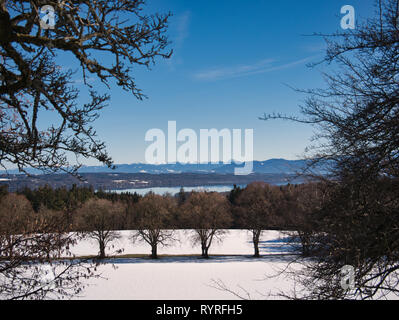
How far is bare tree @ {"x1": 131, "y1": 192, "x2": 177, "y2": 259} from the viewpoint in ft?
102

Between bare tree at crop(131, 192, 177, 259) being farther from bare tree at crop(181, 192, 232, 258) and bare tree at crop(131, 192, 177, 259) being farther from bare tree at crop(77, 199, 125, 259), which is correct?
bare tree at crop(77, 199, 125, 259)

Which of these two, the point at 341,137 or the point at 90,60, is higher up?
the point at 90,60

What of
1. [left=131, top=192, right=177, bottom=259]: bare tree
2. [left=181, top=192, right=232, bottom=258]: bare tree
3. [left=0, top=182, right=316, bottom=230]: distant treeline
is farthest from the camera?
[left=181, top=192, right=232, bottom=258]: bare tree

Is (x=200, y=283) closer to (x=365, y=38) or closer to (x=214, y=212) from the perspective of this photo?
(x=214, y=212)

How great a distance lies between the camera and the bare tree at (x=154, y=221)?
31031mm

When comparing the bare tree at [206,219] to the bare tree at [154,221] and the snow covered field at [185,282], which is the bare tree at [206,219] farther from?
the snow covered field at [185,282]

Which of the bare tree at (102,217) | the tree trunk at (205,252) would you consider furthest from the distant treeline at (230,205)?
the tree trunk at (205,252)

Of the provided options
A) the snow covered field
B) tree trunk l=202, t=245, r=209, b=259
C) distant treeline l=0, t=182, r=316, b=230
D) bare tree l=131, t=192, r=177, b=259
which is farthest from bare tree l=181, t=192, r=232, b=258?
the snow covered field

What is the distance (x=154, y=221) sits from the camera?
3134cm

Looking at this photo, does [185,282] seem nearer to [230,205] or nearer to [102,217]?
[102,217]

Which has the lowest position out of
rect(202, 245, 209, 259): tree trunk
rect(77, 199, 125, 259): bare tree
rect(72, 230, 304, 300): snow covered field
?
rect(202, 245, 209, 259): tree trunk
